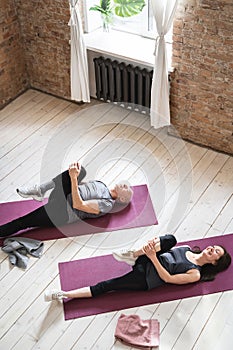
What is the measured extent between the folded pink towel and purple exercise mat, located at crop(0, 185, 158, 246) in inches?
31.6

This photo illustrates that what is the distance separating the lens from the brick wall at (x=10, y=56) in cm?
500

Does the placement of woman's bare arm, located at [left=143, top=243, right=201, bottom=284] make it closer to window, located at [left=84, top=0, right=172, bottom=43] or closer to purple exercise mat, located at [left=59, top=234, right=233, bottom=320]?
purple exercise mat, located at [left=59, top=234, right=233, bottom=320]

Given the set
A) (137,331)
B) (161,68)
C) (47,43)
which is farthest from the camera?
(47,43)

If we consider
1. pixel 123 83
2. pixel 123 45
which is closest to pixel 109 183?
pixel 123 83

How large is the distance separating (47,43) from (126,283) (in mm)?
2532

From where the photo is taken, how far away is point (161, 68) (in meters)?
4.44

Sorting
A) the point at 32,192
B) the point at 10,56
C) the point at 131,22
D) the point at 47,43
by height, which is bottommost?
the point at 32,192

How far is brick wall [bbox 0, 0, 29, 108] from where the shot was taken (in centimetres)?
500

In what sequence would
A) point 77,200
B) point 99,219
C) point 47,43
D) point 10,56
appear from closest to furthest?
point 77,200 < point 99,219 < point 47,43 < point 10,56

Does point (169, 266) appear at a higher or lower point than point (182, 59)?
lower

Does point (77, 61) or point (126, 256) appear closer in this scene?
point (126, 256)

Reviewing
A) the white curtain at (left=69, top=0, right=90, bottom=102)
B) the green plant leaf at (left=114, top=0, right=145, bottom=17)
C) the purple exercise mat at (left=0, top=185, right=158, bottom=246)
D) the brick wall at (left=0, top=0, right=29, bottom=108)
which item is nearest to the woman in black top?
the purple exercise mat at (left=0, top=185, right=158, bottom=246)

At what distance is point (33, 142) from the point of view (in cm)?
490

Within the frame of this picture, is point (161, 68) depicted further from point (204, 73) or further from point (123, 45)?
point (123, 45)
